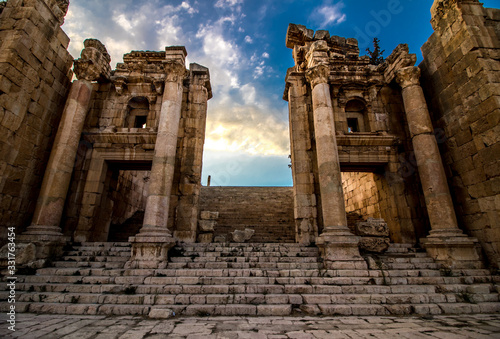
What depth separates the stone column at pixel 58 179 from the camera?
7.11 metres

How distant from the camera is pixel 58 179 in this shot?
8.08 m

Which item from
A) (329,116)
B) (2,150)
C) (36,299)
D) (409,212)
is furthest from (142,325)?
(409,212)

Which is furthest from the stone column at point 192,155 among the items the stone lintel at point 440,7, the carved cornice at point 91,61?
the stone lintel at point 440,7

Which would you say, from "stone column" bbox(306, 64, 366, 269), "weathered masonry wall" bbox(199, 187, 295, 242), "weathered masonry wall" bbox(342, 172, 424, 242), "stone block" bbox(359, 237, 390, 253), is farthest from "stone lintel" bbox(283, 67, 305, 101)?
"stone block" bbox(359, 237, 390, 253)

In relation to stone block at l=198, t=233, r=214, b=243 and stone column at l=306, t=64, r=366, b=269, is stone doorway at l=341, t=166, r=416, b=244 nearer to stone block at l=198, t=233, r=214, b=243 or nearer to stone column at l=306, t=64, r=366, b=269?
stone column at l=306, t=64, r=366, b=269

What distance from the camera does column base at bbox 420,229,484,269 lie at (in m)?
6.66

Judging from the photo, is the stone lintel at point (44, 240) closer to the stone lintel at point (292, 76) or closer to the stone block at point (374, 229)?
the stone block at point (374, 229)

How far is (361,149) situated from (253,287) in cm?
763

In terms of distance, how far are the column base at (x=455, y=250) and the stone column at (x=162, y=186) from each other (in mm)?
8178

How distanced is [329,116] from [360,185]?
5950 millimetres

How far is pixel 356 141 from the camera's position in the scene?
1005cm

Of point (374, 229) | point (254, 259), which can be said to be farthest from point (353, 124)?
point (254, 259)

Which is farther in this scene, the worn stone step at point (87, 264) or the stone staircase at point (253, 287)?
the worn stone step at point (87, 264)

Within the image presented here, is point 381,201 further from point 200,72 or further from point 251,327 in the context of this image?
point 200,72
